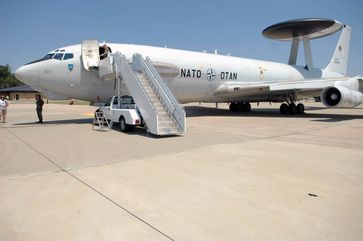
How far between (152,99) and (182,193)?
7430mm

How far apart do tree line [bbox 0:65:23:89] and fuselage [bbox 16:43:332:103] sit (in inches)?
4605

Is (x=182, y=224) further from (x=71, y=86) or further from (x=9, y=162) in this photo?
(x=71, y=86)

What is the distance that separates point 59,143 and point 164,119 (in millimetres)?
3684

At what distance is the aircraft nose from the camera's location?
1328 cm

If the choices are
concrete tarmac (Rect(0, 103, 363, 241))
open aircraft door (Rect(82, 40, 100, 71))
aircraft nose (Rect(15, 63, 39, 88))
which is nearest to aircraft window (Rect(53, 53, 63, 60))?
aircraft nose (Rect(15, 63, 39, 88))

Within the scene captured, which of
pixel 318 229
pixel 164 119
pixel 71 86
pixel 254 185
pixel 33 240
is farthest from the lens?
pixel 71 86

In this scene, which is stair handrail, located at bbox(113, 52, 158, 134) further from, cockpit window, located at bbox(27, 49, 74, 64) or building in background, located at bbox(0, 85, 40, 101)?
building in background, located at bbox(0, 85, 40, 101)

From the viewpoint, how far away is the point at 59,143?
8867 mm

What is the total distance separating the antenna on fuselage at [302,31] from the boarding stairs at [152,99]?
21.9 meters

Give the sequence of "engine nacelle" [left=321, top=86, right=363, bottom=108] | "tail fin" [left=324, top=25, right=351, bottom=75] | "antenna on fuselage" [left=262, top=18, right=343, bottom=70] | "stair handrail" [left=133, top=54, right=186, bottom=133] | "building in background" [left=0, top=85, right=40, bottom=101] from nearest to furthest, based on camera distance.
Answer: "stair handrail" [left=133, top=54, right=186, bottom=133]
"engine nacelle" [left=321, top=86, right=363, bottom=108]
"antenna on fuselage" [left=262, top=18, right=343, bottom=70]
"tail fin" [left=324, top=25, right=351, bottom=75]
"building in background" [left=0, top=85, right=40, bottom=101]

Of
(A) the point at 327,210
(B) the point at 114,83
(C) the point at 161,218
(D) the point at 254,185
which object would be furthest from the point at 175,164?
(B) the point at 114,83

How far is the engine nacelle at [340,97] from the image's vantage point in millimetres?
15942

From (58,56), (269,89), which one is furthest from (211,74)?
(58,56)

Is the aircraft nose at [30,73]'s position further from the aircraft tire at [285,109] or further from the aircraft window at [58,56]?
the aircraft tire at [285,109]
